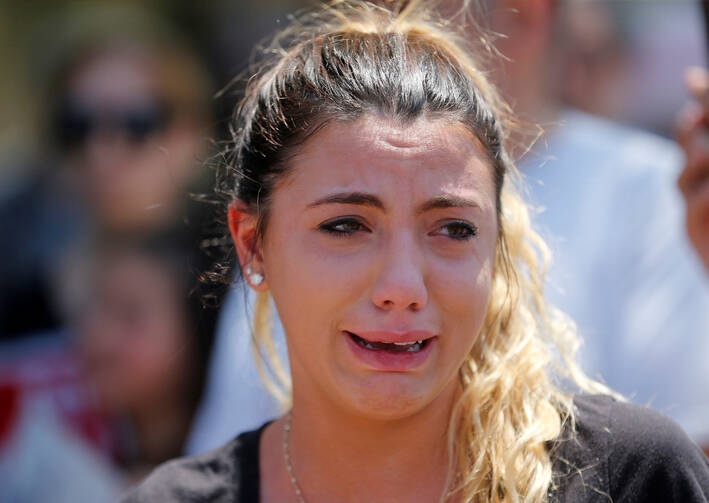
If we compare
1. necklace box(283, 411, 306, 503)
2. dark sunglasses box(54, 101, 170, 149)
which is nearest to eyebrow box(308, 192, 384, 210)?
necklace box(283, 411, 306, 503)

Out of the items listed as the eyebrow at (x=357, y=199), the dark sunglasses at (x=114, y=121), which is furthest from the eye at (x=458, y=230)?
the dark sunglasses at (x=114, y=121)

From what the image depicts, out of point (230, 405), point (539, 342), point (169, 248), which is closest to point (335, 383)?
point (539, 342)

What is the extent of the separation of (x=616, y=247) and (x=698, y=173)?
0.35 meters

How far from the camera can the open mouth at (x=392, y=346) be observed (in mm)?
1780

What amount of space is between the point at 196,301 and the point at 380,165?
1.93 meters

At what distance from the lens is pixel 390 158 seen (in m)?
1.81

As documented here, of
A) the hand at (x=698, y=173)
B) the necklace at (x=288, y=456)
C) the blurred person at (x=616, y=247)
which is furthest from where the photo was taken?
the blurred person at (x=616, y=247)

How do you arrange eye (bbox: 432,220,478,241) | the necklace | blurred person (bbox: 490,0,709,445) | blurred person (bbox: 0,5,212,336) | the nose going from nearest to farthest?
1. the nose
2. eye (bbox: 432,220,478,241)
3. the necklace
4. blurred person (bbox: 490,0,709,445)
5. blurred person (bbox: 0,5,212,336)

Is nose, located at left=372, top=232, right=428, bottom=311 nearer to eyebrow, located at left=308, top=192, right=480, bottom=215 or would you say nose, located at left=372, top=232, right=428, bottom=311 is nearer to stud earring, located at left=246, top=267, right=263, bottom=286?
eyebrow, located at left=308, top=192, right=480, bottom=215

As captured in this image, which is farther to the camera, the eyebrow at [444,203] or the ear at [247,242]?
the ear at [247,242]

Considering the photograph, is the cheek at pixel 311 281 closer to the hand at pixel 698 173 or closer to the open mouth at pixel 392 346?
the open mouth at pixel 392 346

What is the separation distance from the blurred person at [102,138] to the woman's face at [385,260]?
1955 mm

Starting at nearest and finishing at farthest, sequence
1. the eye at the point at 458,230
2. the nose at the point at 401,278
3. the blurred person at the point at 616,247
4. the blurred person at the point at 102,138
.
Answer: the nose at the point at 401,278 → the eye at the point at 458,230 → the blurred person at the point at 616,247 → the blurred person at the point at 102,138

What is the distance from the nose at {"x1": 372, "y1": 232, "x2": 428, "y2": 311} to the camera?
5.65ft
